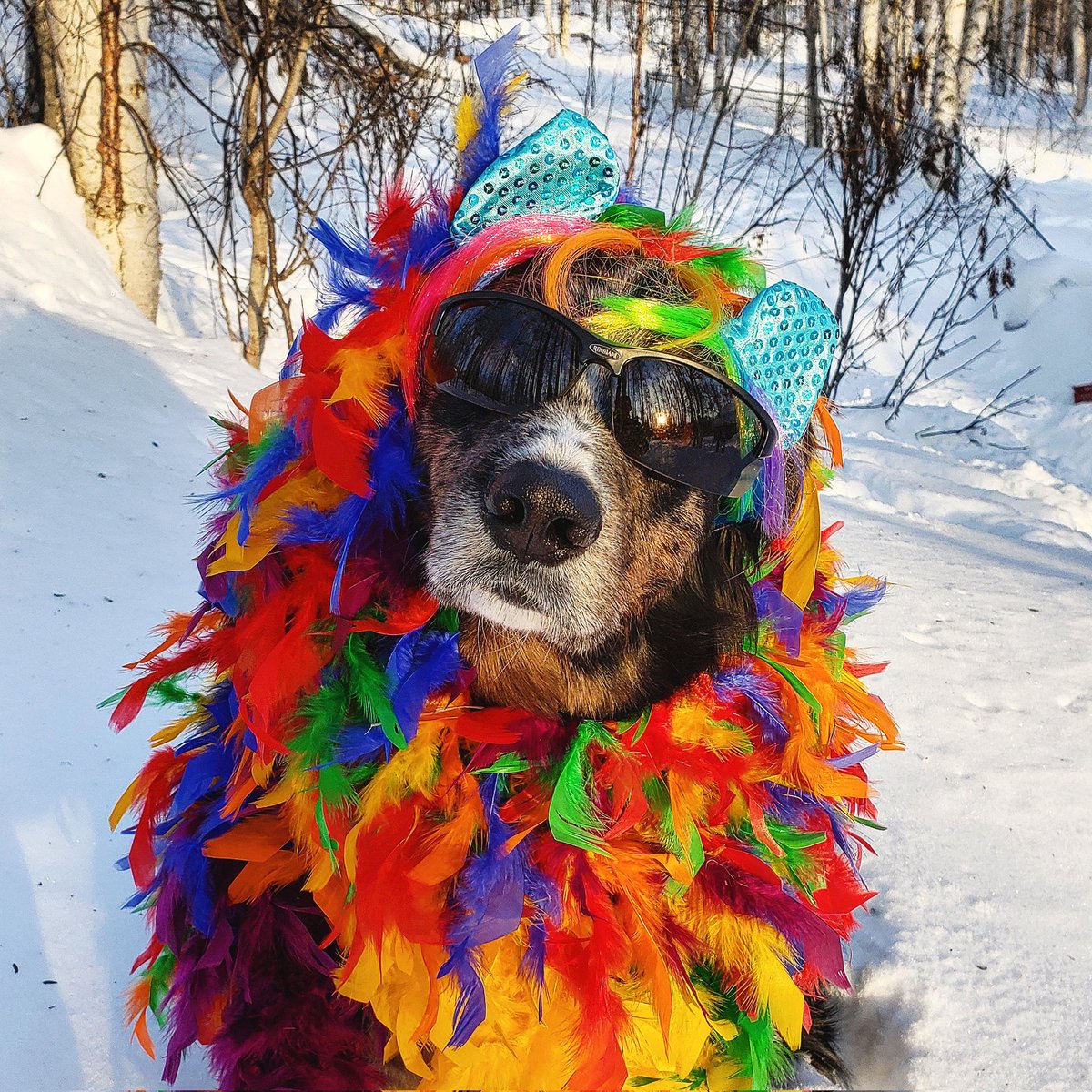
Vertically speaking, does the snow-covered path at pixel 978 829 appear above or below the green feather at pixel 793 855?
below

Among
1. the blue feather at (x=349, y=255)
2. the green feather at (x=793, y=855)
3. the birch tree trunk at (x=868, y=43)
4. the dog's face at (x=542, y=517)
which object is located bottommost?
the green feather at (x=793, y=855)

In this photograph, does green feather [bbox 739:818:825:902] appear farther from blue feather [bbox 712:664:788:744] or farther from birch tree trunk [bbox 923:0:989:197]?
birch tree trunk [bbox 923:0:989:197]

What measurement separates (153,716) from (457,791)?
1.10 metres

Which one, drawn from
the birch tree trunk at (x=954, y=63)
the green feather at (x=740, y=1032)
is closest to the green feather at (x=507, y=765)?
the green feather at (x=740, y=1032)

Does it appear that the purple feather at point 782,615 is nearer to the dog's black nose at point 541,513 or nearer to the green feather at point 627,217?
the dog's black nose at point 541,513

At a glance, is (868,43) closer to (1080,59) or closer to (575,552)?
(575,552)

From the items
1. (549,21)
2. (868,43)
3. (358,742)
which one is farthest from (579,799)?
(549,21)

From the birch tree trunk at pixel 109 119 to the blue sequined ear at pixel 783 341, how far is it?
416cm

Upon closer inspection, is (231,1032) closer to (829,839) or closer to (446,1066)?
(446,1066)

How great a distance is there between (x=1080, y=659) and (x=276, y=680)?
2679 millimetres

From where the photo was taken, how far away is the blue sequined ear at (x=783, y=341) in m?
1.48

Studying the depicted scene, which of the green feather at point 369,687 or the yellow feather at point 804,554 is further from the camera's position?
the yellow feather at point 804,554

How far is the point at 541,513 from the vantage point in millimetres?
1406

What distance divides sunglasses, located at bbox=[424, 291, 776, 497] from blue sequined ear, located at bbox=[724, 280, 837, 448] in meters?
0.05
